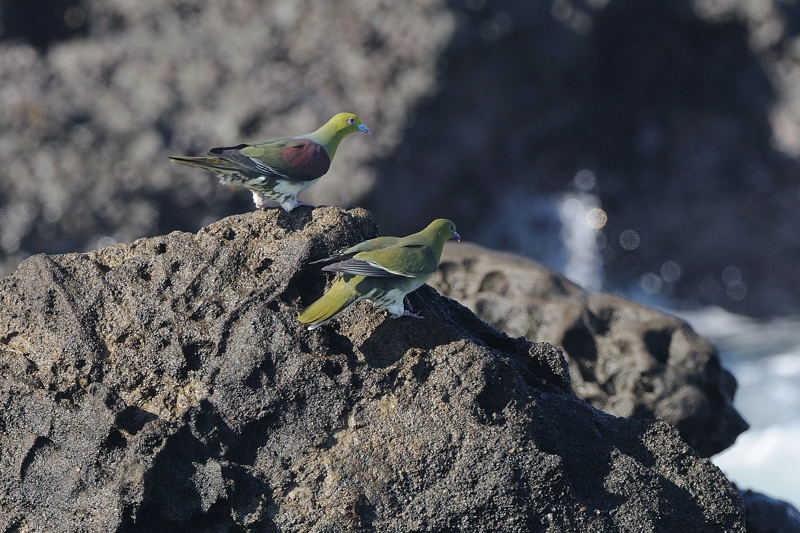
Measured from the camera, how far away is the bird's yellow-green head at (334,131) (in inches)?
237

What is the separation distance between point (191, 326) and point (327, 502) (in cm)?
100

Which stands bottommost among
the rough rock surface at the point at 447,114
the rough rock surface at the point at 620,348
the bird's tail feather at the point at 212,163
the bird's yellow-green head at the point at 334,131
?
the rough rock surface at the point at 447,114

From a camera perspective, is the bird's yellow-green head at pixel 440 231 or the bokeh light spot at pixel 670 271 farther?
the bokeh light spot at pixel 670 271

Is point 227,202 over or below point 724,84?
below

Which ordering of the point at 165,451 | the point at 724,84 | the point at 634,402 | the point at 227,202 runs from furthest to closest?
the point at 724,84 → the point at 227,202 → the point at 634,402 → the point at 165,451

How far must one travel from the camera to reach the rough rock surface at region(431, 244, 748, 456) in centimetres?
716

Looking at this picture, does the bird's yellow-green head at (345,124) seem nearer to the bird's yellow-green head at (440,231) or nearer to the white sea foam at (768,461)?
the bird's yellow-green head at (440,231)

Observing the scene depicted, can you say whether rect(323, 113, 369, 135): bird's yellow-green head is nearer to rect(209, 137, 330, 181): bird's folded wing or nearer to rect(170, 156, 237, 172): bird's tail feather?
rect(209, 137, 330, 181): bird's folded wing

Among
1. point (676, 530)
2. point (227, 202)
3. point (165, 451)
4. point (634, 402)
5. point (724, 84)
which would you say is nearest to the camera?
point (165, 451)

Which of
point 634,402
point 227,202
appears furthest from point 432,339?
point 227,202

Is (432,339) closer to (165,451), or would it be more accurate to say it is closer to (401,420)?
(401,420)

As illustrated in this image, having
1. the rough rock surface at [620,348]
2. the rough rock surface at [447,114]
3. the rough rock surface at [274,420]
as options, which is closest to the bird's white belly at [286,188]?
the rough rock surface at [274,420]

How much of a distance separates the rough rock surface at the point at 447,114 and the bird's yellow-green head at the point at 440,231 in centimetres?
736

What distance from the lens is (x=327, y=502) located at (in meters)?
4.46
